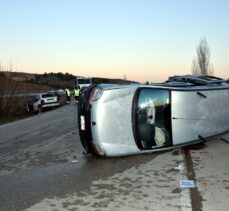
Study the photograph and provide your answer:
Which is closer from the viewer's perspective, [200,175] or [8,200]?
[8,200]

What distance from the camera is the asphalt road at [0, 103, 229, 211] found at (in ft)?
19.1

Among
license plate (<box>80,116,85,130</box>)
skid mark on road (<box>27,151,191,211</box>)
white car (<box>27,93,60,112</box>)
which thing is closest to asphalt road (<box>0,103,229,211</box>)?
skid mark on road (<box>27,151,191,211</box>)

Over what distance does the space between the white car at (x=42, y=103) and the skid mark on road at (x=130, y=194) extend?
99.2 feet

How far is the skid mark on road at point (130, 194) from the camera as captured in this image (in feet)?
18.7

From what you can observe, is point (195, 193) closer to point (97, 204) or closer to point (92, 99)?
point (97, 204)

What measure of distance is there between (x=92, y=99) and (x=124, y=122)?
0.72 m

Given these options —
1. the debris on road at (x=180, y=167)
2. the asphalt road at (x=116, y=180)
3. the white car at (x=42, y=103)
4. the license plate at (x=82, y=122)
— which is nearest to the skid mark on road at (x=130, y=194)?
the asphalt road at (x=116, y=180)

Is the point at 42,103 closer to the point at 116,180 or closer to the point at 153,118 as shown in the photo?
the point at 153,118

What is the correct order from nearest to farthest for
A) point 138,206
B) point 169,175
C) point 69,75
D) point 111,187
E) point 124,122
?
point 138,206 < point 111,187 < point 169,175 < point 124,122 < point 69,75

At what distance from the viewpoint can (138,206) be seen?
5.64 m

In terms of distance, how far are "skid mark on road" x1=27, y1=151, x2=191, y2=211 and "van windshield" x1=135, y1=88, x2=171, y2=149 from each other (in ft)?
3.34

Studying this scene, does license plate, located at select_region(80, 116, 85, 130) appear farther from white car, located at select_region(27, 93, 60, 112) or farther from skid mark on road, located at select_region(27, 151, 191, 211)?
white car, located at select_region(27, 93, 60, 112)

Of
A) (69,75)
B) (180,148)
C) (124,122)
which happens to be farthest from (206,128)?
(69,75)

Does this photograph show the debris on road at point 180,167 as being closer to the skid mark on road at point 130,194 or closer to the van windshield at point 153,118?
the skid mark on road at point 130,194
